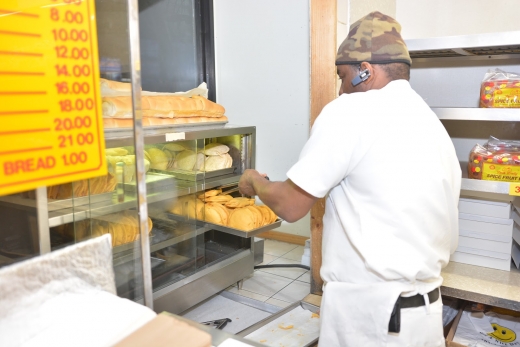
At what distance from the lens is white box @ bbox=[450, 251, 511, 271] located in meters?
1.95

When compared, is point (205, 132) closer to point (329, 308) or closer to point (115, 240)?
point (329, 308)

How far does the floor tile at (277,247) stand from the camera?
325 centimetres

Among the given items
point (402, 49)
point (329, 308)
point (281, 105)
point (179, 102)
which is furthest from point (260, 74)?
point (329, 308)

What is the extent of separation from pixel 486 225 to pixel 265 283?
4.33ft

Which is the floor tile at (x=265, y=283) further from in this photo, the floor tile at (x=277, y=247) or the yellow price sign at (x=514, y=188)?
the yellow price sign at (x=514, y=188)

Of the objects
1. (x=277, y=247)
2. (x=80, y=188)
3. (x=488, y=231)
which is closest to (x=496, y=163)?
(x=488, y=231)

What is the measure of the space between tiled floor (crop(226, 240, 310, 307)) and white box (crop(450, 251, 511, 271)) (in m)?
0.90

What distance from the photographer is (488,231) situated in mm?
1938

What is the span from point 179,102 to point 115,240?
1309 millimetres

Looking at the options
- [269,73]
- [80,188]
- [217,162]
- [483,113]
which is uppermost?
[269,73]

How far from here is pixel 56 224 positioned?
809mm

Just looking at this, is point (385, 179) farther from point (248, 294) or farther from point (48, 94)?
point (248, 294)

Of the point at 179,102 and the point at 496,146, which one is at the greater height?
the point at 179,102

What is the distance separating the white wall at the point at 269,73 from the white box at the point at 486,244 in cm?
148
